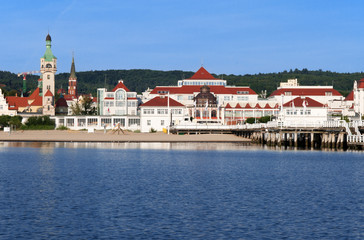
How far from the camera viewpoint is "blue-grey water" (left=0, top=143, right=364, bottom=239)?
2769 centimetres

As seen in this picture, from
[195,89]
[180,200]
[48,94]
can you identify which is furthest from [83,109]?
[180,200]

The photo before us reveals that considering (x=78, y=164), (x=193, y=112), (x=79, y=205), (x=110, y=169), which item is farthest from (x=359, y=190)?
(x=193, y=112)

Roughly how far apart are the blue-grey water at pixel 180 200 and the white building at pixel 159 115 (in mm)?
67449

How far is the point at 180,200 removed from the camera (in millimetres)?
35781

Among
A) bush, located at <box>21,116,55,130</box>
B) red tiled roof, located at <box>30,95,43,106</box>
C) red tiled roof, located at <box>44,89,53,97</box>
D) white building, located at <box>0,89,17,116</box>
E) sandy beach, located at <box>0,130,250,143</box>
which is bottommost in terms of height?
sandy beach, located at <box>0,130,250,143</box>

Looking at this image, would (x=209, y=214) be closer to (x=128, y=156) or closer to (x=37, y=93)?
(x=128, y=156)

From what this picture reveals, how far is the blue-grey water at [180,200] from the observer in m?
27.7

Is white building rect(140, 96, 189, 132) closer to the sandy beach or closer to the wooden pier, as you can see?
the sandy beach

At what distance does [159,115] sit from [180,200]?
94.1 meters

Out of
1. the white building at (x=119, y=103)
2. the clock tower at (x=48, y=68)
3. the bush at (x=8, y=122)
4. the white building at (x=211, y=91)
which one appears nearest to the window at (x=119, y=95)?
the white building at (x=119, y=103)

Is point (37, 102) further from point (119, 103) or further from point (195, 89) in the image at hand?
point (195, 89)

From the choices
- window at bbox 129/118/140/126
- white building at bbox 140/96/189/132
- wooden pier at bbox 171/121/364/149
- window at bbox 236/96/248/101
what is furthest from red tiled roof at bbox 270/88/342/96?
wooden pier at bbox 171/121/364/149

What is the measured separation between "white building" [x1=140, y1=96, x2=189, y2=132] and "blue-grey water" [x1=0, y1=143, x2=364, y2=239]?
67.4 m

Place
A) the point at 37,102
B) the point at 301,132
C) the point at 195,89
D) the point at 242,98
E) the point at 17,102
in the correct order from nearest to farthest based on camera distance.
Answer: the point at 301,132
the point at 242,98
the point at 195,89
the point at 37,102
the point at 17,102
